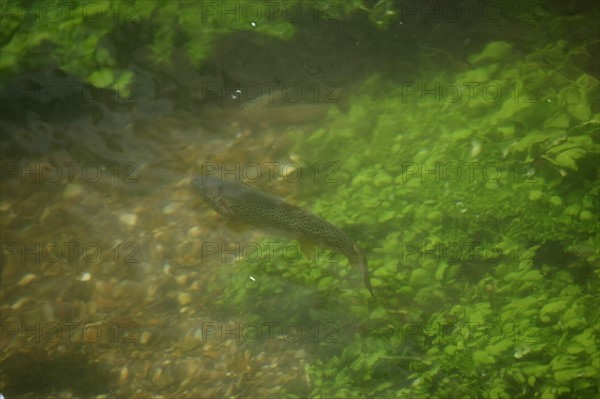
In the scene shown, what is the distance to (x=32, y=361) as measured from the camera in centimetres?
476

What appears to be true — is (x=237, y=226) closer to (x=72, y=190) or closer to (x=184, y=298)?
(x=184, y=298)

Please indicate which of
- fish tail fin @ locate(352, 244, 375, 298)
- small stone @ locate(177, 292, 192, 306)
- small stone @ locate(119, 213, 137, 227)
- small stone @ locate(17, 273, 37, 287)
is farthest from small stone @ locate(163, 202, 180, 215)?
fish tail fin @ locate(352, 244, 375, 298)

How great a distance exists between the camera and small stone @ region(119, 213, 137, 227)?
5.57 metres

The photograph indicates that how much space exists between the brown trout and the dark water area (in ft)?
0.83

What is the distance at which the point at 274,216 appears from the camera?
4730 mm

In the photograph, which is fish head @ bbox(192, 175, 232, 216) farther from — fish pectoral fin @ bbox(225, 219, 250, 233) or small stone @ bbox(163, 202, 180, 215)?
small stone @ bbox(163, 202, 180, 215)

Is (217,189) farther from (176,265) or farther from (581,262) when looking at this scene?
(581,262)

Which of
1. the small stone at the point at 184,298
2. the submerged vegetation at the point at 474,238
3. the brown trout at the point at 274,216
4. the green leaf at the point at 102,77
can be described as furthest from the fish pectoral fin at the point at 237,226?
the green leaf at the point at 102,77

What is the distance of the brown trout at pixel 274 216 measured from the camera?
14.5 ft

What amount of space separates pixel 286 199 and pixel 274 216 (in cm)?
74

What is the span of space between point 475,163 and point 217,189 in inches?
95.3

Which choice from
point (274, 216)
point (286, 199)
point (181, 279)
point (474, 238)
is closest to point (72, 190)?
point (181, 279)

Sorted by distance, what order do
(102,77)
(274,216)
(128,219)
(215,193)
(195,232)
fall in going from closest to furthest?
(274,216) → (215,193) → (195,232) → (128,219) → (102,77)

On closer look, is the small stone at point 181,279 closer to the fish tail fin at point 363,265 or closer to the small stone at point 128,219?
the small stone at point 128,219
